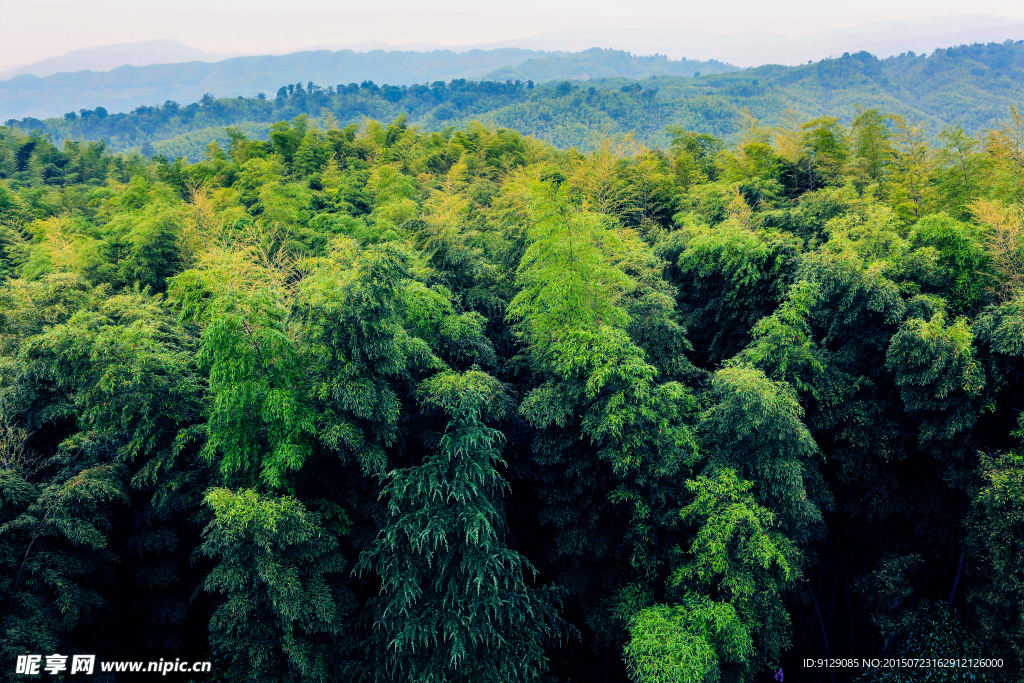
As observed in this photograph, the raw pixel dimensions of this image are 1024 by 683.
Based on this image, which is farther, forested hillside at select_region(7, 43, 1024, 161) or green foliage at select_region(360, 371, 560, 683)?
forested hillside at select_region(7, 43, 1024, 161)

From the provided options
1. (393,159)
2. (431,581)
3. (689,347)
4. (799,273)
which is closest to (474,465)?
(431,581)

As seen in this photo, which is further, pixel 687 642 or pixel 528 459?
pixel 528 459

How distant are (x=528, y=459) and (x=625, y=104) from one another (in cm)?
6864

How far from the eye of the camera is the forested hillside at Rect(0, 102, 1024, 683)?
261 inches

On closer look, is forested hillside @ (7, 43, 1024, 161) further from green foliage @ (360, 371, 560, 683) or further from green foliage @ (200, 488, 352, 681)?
green foliage @ (200, 488, 352, 681)

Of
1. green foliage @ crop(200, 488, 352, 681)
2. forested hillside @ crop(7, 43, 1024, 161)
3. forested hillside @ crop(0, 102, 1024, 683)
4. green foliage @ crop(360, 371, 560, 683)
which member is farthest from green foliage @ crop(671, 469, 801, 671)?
forested hillside @ crop(7, 43, 1024, 161)

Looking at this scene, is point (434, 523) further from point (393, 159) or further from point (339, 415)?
point (393, 159)

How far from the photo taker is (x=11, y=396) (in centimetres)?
754

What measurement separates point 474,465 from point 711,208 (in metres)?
9.59

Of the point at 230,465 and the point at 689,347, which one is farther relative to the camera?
the point at 689,347

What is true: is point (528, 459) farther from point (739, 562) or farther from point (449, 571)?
point (739, 562)

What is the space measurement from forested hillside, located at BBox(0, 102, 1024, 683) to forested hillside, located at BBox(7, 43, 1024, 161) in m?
55.8

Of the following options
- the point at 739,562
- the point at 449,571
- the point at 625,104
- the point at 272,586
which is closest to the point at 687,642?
the point at 739,562

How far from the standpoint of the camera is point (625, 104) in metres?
67.8
